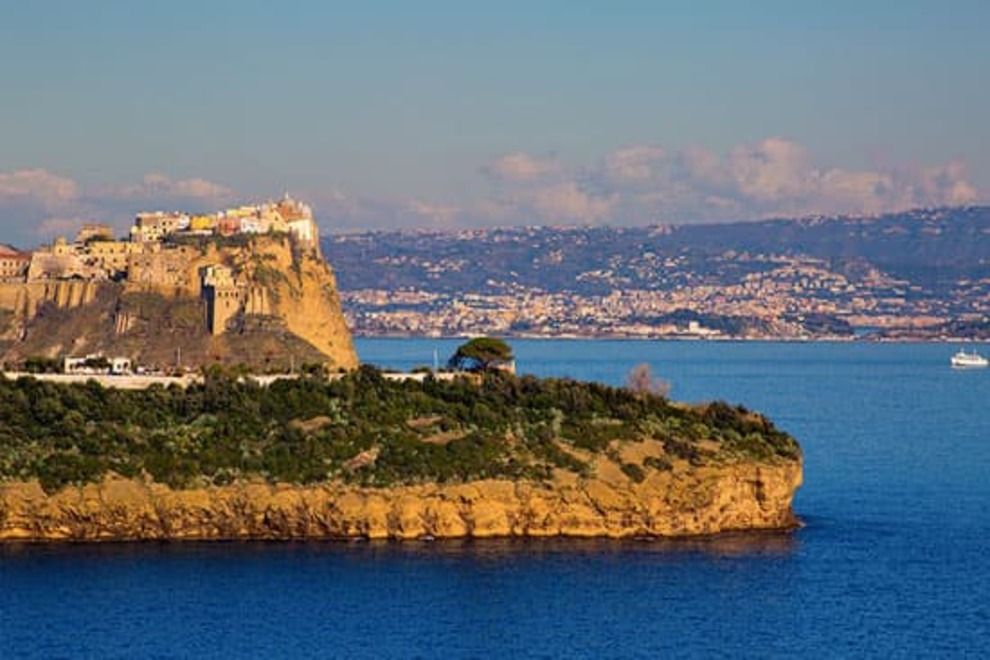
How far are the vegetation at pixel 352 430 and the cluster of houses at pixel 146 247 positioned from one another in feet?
109

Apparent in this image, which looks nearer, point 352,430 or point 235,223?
point 352,430

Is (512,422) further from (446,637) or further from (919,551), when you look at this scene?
(446,637)

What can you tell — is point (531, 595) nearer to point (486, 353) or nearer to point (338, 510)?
point (338, 510)

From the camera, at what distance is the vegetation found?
55.4 meters

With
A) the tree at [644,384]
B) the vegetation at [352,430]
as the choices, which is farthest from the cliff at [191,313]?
the vegetation at [352,430]

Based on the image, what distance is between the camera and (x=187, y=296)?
93.9 m

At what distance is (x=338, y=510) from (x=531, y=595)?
8.73 m

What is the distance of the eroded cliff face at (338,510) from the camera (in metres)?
54.3

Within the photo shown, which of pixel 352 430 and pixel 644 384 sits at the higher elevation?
pixel 644 384

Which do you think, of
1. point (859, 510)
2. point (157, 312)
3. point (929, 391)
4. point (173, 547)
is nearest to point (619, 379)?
point (929, 391)

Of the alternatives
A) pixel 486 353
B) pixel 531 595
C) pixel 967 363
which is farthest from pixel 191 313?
pixel 967 363

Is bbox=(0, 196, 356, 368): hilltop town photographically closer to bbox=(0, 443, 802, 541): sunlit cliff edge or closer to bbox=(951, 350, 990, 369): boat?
bbox=(0, 443, 802, 541): sunlit cliff edge

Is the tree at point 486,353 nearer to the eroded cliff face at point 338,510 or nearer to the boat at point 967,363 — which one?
the eroded cliff face at point 338,510

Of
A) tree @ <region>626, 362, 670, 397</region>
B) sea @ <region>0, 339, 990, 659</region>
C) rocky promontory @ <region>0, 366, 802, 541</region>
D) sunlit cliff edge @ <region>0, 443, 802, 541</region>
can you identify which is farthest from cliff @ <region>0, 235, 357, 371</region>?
sea @ <region>0, 339, 990, 659</region>
